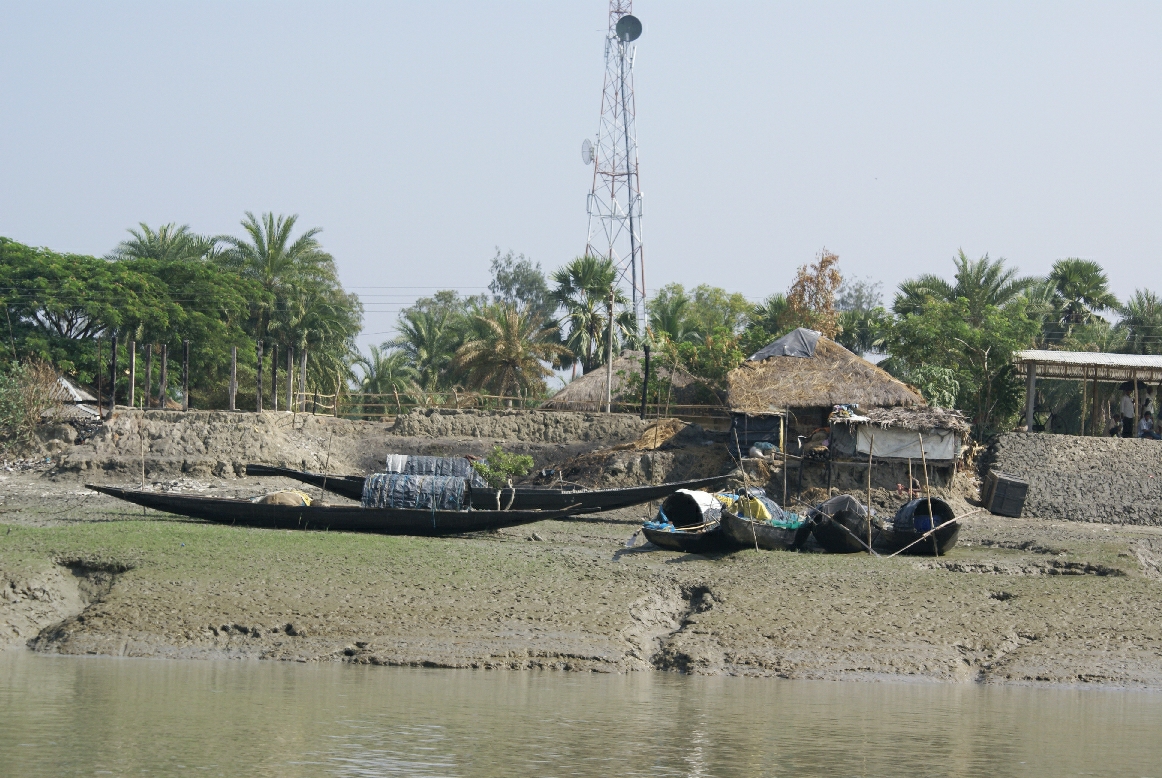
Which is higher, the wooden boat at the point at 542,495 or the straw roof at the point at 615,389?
the straw roof at the point at 615,389

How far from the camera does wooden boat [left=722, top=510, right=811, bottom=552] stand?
18.0 meters

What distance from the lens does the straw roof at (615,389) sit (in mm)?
37062

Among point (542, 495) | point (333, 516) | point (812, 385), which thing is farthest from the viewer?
point (812, 385)

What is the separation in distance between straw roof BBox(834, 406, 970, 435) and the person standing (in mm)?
5500

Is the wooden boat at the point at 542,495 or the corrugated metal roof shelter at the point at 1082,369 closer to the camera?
the wooden boat at the point at 542,495

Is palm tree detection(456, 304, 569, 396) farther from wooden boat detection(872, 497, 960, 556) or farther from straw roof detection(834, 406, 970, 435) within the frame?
wooden boat detection(872, 497, 960, 556)

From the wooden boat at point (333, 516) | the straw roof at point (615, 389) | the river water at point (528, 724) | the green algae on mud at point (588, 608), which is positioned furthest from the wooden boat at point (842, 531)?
the straw roof at point (615, 389)

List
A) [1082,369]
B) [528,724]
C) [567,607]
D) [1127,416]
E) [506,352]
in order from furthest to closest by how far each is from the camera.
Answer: [506,352]
[1082,369]
[1127,416]
[567,607]
[528,724]

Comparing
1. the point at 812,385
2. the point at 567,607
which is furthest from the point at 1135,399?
the point at 567,607

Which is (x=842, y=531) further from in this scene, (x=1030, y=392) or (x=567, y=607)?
(x=1030, y=392)

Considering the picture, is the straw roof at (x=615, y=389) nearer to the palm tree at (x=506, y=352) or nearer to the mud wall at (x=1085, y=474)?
the palm tree at (x=506, y=352)

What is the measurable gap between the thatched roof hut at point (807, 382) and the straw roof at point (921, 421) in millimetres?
1892

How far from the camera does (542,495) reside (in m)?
A: 22.2

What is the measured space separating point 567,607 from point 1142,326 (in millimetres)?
33543
